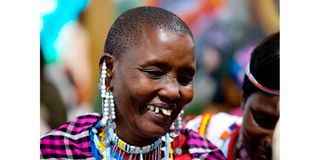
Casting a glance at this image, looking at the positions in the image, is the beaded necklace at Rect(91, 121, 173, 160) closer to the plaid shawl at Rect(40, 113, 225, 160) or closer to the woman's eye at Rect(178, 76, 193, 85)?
the plaid shawl at Rect(40, 113, 225, 160)

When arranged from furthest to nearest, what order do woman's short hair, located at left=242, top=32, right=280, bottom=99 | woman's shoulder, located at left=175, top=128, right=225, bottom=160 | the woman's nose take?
woman's short hair, located at left=242, top=32, right=280, bottom=99 → woman's shoulder, located at left=175, top=128, right=225, bottom=160 → the woman's nose

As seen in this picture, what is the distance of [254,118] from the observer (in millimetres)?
1517

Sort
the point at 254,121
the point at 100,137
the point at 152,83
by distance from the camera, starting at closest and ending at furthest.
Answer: the point at 152,83 → the point at 100,137 → the point at 254,121

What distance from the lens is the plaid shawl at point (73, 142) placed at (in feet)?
4.09

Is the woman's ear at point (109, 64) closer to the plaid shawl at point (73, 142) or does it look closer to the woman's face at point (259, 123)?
the plaid shawl at point (73, 142)

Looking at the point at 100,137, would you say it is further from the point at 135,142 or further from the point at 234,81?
the point at 234,81

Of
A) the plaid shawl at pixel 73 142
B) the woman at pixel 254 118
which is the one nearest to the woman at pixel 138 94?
the plaid shawl at pixel 73 142

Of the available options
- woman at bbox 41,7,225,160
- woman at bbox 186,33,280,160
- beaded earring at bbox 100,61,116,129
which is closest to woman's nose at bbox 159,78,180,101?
woman at bbox 41,7,225,160

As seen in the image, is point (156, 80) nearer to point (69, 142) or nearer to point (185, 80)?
point (185, 80)

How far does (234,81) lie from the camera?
1.52m

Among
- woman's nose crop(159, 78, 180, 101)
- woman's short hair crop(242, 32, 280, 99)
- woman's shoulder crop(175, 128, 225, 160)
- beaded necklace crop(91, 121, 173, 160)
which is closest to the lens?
woman's nose crop(159, 78, 180, 101)

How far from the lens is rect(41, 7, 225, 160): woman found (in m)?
1.12
